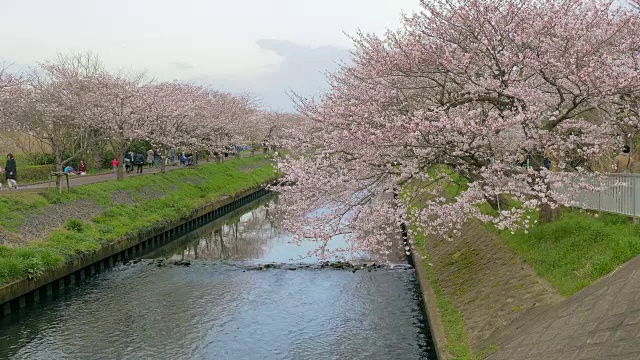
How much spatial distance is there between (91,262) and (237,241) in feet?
27.1

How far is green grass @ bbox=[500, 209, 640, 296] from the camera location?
373 inches

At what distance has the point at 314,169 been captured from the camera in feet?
42.2

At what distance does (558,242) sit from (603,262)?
2562 mm

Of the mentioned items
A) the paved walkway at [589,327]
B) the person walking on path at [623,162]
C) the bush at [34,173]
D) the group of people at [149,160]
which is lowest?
the paved walkway at [589,327]

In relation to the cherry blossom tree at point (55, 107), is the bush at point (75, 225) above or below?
below

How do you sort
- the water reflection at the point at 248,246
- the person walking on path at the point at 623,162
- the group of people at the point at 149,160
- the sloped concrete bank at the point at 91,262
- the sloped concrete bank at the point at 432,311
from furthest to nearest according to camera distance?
the group of people at the point at 149,160 → the water reflection at the point at 248,246 → the person walking on path at the point at 623,162 → the sloped concrete bank at the point at 91,262 → the sloped concrete bank at the point at 432,311

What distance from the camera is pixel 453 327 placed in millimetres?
11148

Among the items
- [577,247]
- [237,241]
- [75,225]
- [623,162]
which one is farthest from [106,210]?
[623,162]

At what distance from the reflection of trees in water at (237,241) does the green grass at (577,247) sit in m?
12.8

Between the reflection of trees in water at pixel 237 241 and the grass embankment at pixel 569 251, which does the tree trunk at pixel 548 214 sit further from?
the reflection of trees in water at pixel 237 241

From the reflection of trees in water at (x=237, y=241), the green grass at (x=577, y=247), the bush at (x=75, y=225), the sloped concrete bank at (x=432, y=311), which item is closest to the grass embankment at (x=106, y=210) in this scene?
the bush at (x=75, y=225)

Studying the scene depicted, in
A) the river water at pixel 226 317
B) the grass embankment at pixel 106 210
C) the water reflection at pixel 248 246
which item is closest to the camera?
the river water at pixel 226 317

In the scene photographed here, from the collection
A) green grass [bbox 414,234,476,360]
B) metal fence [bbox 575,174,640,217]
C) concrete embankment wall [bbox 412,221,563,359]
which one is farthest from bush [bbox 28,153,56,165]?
metal fence [bbox 575,174,640,217]

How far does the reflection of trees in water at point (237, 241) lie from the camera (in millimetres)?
23438
